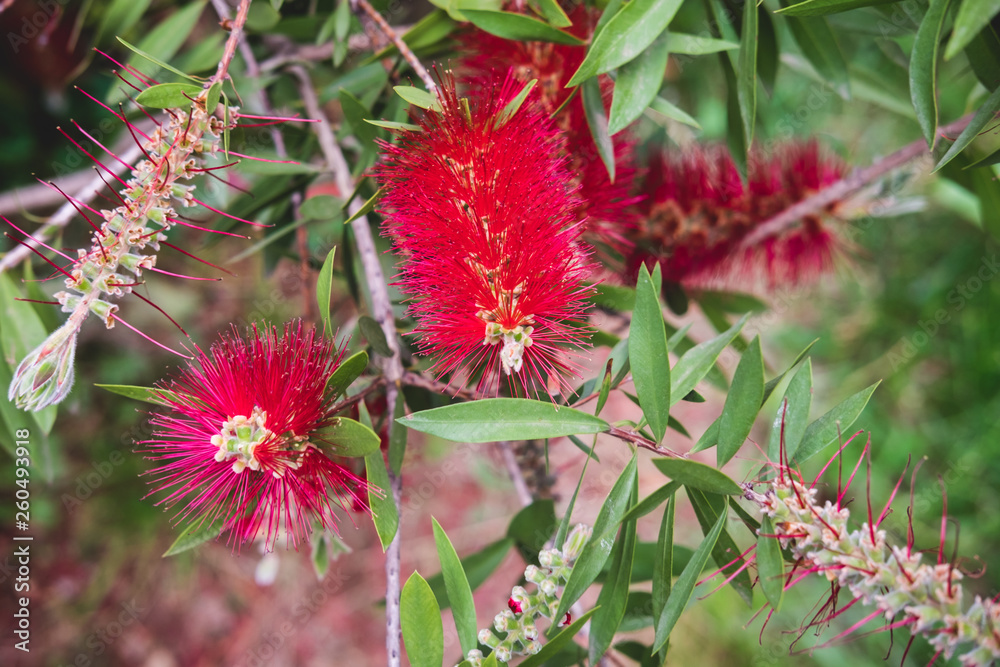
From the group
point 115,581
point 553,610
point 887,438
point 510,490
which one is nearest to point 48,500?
point 115,581

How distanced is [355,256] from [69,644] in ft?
4.46

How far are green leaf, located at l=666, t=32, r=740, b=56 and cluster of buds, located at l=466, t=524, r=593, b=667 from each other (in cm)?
51

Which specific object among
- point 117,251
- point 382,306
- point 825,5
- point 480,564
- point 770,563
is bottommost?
point 480,564

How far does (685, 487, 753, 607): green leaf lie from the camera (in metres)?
0.58

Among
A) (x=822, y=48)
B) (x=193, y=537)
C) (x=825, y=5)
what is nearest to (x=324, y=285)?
(x=193, y=537)

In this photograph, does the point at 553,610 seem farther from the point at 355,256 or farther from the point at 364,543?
the point at 364,543

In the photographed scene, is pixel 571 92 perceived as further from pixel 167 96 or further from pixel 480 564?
pixel 480 564

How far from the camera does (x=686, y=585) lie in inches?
21.0

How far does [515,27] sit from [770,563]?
22.6 inches

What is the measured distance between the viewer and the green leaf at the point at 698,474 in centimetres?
48

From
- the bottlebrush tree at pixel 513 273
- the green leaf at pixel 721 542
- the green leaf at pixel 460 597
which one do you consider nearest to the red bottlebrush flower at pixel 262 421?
the bottlebrush tree at pixel 513 273

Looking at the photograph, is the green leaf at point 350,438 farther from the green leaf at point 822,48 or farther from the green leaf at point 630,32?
the green leaf at point 822,48

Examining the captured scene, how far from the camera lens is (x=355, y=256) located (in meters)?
0.88

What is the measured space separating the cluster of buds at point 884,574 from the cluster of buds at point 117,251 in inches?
22.2
